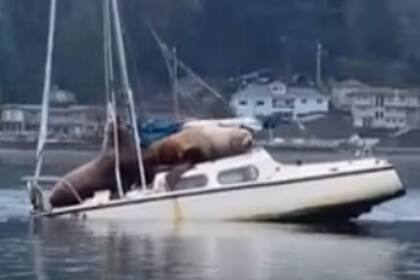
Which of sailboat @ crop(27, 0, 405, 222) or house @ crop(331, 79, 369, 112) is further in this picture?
house @ crop(331, 79, 369, 112)

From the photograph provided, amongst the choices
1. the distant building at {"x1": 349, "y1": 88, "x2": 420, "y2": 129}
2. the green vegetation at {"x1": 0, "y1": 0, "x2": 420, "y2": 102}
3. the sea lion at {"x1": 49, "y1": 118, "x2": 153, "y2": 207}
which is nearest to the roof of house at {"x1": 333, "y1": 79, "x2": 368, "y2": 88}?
the distant building at {"x1": 349, "y1": 88, "x2": 420, "y2": 129}

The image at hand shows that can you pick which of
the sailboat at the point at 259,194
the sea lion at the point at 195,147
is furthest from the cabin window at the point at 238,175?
the sea lion at the point at 195,147

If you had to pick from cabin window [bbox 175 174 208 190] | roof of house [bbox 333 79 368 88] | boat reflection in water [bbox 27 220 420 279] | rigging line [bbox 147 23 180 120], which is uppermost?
roof of house [bbox 333 79 368 88]

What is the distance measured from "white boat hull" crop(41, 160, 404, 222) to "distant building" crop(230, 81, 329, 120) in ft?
244

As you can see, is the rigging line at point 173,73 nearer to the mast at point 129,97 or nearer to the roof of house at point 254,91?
the mast at point 129,97

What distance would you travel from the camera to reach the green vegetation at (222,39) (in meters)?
137

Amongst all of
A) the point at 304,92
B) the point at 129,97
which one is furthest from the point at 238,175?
the point at 304,92

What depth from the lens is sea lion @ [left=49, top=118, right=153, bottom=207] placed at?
170 feet

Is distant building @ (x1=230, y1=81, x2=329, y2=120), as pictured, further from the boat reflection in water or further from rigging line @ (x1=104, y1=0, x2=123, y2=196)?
the boat reflection in water

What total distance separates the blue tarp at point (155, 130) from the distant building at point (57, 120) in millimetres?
58283

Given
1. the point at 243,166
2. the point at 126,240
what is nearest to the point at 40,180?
the point at 243,166

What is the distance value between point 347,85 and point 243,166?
93.7 meters

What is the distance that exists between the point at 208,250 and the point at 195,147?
34.3 ft

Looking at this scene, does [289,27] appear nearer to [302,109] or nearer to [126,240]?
[302,109]
